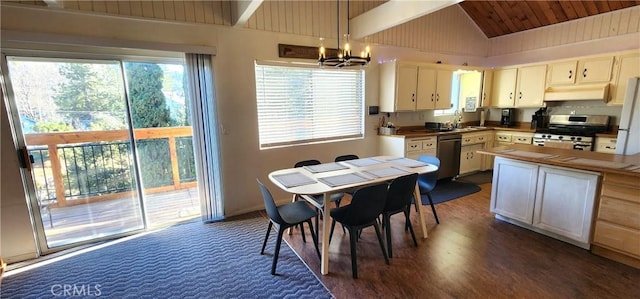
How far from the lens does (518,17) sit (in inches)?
201

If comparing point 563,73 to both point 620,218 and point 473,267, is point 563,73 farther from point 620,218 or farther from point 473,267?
point 473,267

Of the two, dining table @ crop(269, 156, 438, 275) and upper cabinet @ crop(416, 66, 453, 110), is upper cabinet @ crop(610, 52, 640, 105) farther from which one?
dining table @ crop(269, 156, 438, 275)

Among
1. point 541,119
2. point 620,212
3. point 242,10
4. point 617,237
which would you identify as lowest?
point 617,237

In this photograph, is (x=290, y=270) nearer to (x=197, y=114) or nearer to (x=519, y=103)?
(x=197, y=114)

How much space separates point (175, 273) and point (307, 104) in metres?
2.70

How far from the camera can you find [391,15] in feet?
11.2

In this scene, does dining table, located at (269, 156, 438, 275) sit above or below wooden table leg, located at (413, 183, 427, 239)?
above

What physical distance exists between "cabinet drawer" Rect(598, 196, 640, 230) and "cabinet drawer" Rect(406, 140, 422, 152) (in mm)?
2291

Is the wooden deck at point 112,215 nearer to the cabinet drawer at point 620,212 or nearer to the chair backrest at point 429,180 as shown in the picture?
the chair backrest at point 429,180

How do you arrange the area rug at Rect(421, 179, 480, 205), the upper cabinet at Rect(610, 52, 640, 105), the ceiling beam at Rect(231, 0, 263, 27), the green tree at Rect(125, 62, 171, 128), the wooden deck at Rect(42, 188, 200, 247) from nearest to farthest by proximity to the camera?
the ceiling beam at Rect(231, 0, 263, 27)
the wooden deck at Rect(42, 188, 200, 247)
the green tree at Rect(125, 62, 171, 128)
the upper cabinet at Rect(610, 52, 640, 105)
the area rug at Rect(421, 179, 480, 205)

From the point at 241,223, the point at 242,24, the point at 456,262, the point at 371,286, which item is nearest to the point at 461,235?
the point at 456,262

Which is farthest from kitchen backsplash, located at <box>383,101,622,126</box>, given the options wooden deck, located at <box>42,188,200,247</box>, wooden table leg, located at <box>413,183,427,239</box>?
wooden deck, located at <box>42,188,200,247</box>

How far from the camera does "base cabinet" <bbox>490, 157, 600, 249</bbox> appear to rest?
2.56 metres

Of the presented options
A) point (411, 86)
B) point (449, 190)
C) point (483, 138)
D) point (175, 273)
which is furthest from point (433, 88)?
point (175, 273)
